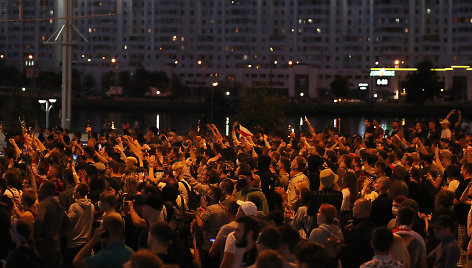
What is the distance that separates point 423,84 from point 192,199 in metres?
106

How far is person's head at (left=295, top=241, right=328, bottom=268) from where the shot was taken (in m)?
6.32

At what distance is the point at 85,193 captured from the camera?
9492mm

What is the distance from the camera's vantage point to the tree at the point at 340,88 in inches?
6122

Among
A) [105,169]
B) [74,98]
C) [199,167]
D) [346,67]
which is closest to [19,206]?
[105,169]

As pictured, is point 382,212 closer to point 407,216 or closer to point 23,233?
point 407,216

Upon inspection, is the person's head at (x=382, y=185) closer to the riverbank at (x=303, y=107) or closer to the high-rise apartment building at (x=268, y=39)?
the riverbank at (x=303, y=107)

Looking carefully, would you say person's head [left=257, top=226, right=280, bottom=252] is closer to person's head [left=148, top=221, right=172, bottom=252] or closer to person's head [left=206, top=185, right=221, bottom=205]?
person's head [left=148, top=221, right=172, bottom=252]

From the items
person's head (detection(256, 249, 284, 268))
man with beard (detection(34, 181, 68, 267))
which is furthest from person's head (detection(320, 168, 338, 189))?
person's head (detection(256, 249, 284, 268))

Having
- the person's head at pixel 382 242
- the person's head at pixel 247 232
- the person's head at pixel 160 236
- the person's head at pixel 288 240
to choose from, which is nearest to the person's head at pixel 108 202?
the person's head at pixel 160 236

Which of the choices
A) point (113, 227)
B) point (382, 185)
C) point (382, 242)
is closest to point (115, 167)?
point (382, 185)

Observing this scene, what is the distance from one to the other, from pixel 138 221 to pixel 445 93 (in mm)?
135037

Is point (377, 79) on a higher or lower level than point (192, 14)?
lower

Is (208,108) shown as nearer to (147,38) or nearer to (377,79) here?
(377,79)

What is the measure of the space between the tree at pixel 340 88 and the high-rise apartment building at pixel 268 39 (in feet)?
22.8
